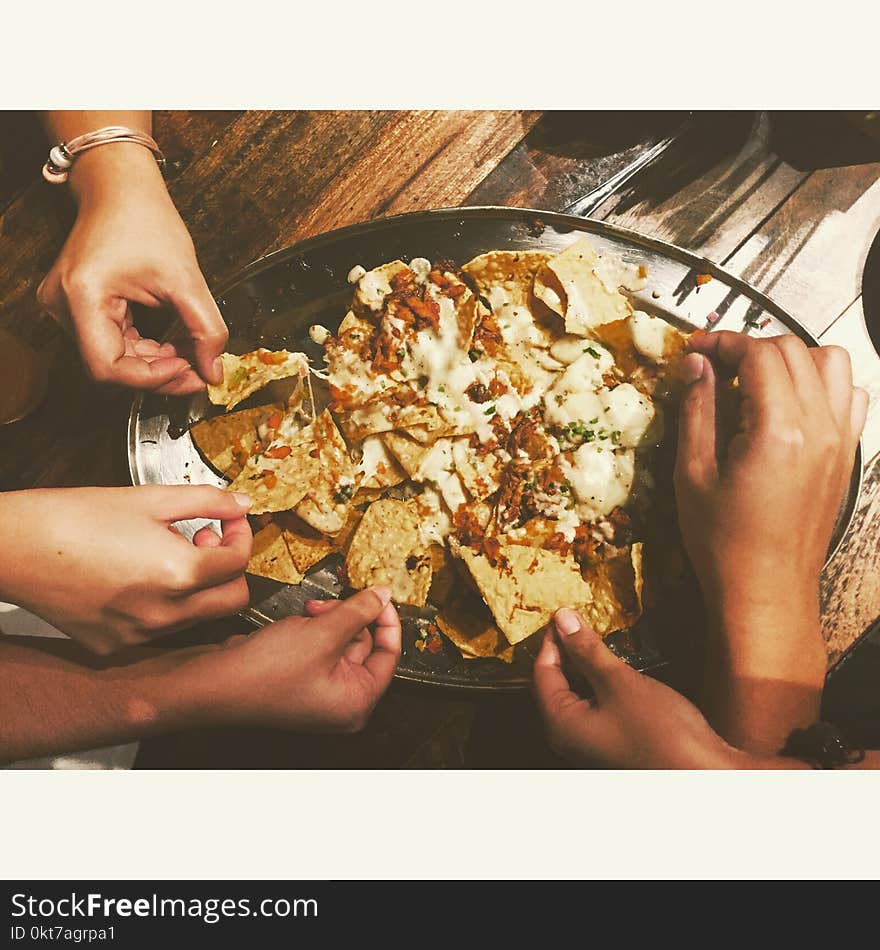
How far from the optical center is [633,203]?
1428 millimetres

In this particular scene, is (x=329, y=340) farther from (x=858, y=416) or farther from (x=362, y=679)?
(x=858, y=416)

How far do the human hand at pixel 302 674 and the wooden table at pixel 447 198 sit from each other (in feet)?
1.75

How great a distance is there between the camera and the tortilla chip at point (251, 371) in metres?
1.26

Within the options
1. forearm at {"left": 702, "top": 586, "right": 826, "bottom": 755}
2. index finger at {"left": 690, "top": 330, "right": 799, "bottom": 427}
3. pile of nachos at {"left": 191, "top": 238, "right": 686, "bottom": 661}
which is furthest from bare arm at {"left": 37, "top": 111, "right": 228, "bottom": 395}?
forearm at {"left": 702, "top": 586, "right": 826, "bottom": 755}

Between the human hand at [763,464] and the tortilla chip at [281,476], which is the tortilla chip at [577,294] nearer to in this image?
the human hand at [763,464]

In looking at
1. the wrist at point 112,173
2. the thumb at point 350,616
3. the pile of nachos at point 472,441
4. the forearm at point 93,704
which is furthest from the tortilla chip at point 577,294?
the forearm at point 93,704

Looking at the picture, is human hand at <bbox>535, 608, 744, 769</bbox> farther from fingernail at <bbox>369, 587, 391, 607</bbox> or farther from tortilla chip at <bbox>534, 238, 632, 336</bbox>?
tortilla chip at <bbox>534, 238, 632, 336</bbox>

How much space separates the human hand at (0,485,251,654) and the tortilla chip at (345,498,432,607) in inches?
9.6

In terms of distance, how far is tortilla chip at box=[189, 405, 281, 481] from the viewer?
1307mm
